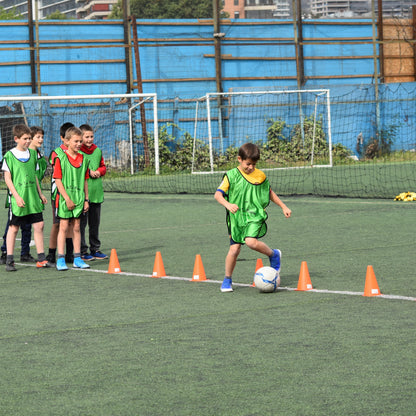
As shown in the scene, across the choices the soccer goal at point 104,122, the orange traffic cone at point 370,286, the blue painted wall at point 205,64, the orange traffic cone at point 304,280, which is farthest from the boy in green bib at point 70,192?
the blue painted wall at point 205,64

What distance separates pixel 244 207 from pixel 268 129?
76.8 ft

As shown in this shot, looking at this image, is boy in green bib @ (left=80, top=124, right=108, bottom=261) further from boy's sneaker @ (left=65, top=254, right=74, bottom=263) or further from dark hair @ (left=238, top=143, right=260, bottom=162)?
dark hair @ (left=238, top=143, right=260, bottom=162)

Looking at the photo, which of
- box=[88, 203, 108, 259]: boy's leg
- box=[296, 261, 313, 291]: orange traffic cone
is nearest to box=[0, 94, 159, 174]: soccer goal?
box=[88, 203, 108, 259]: boy's leg

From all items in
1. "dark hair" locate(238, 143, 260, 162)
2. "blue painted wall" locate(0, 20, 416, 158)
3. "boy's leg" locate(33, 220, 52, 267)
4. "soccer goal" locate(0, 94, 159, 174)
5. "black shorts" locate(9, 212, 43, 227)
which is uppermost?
"blue painted wall" locate(0, 20, 416, 158)

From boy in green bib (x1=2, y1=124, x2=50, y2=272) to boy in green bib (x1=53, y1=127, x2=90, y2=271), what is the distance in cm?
27

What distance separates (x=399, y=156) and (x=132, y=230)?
68.9 ft

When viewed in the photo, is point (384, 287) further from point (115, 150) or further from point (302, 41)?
point (302, 41)

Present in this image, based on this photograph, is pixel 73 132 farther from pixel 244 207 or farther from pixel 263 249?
pixel 263 249

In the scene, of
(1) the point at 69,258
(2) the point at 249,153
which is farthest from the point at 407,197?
(2) the point at 249,153

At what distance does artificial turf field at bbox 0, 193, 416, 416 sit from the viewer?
4598 millimetres

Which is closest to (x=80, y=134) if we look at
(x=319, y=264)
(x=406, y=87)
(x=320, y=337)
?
(x=319, y=264)

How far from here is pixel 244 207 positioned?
8.16 metres

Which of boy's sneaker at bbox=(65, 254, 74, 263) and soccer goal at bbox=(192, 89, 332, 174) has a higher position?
soccer goal at bbox=(192, 89, 332, 174)

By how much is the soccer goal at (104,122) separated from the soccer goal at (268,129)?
1817 mm
